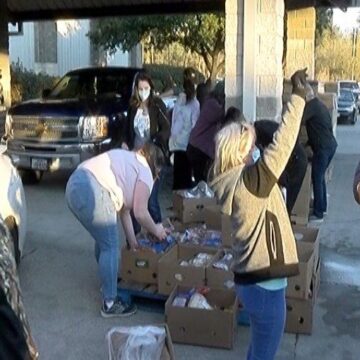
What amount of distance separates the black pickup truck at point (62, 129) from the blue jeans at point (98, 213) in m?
4.87

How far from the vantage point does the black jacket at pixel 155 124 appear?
22.6ft

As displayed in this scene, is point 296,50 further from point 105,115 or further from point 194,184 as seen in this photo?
point 194,184

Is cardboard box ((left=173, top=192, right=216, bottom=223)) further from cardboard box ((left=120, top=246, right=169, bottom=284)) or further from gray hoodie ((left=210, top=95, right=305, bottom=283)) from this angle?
gray hoodie ((left=210, top=95, right=305, bottom=283))

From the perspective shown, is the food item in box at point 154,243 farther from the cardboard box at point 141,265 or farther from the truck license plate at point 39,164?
the truck license plate at point 39,164

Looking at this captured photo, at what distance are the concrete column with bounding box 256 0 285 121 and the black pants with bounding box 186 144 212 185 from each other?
2.68ft

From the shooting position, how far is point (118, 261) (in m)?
5.29

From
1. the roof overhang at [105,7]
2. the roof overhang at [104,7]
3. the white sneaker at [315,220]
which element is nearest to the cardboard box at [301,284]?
the white sneaker at [315,220]

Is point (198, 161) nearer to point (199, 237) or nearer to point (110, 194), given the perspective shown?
point (199, 237)

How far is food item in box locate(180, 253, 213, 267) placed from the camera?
5.29 m

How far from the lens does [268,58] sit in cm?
773

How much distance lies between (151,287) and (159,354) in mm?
1538

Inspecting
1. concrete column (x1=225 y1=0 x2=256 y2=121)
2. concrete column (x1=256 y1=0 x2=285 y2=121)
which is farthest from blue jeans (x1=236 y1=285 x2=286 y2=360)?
concrete column (x1=256 y1=0 x2=285 y2=121)

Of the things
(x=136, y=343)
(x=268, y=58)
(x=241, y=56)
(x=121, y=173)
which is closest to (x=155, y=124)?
(x=241, y=56)

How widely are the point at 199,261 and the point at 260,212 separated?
82.0 inches
